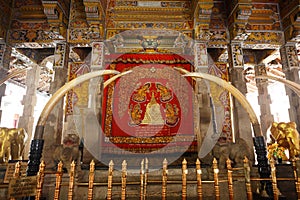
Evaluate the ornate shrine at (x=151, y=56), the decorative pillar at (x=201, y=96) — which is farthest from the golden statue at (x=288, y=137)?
the decorative pillar at (x=201, y=96)

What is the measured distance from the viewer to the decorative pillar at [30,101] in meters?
7.65

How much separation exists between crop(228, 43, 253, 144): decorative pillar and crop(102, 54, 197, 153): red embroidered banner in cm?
110

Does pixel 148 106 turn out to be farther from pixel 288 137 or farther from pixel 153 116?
pixel 288 137

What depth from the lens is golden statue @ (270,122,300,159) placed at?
5022mm

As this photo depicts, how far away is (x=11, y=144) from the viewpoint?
5.23 meters

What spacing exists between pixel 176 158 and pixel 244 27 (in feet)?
12.3

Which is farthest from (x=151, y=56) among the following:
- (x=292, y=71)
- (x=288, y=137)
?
(x=288, y=137)

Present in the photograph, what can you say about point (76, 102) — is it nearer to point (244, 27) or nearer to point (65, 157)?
point (65, 157)

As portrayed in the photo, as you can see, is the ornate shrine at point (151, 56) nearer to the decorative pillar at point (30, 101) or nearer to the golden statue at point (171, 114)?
the golden statue at point (171, 114)

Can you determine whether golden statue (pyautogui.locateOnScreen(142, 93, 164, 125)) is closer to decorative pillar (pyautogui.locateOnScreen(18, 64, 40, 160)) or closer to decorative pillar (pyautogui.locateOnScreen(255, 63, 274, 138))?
decorative pillar (pyautogui.locateOnScreen(255, 63, 274, 138))

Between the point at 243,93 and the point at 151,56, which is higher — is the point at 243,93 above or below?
below

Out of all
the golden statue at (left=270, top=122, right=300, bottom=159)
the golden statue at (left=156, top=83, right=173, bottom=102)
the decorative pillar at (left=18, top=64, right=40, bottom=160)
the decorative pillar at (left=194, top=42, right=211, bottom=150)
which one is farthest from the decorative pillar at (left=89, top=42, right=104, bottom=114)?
the golden statue at (left=270, top=122, right=300, bottom=159)

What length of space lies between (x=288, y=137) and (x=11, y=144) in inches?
249

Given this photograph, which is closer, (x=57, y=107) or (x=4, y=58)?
(x=57, y=107)
